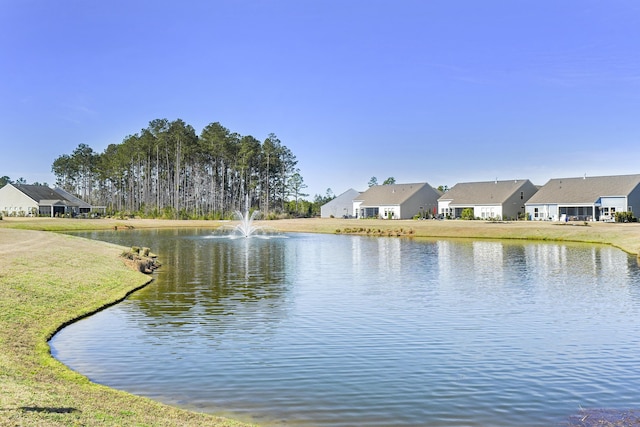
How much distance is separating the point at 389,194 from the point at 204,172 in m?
40.7

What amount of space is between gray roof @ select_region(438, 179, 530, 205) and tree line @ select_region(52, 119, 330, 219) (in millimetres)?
32513

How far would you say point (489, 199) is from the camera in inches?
3396

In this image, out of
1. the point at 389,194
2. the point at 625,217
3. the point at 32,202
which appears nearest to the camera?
the point at 625,217

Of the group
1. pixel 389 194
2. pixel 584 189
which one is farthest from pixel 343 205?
pixel 584 189

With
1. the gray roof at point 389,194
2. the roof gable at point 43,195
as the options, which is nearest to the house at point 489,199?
the gray roof at point 389,194

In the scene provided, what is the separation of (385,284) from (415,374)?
43.0 feet

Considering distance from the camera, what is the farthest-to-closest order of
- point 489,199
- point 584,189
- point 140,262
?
point 489,199 → point 584,189 → point 140,262

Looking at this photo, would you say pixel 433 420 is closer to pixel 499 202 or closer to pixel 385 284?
pixel 385 284

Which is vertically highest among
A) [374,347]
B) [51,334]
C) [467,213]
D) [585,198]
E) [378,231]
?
[585,198]

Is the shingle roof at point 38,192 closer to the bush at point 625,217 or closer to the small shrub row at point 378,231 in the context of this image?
the small shrub row at point 378,231

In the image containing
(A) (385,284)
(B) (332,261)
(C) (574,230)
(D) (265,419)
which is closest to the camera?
(D) (265,419)

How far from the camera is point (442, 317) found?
17.3m

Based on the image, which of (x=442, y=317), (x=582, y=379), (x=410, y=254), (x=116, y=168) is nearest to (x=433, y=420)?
(x=582, y=379)

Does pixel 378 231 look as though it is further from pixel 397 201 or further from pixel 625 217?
pixel 397 201
